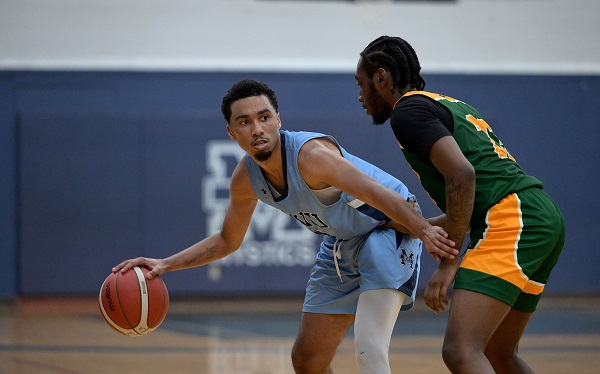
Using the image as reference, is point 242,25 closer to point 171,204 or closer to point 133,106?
point 133,106

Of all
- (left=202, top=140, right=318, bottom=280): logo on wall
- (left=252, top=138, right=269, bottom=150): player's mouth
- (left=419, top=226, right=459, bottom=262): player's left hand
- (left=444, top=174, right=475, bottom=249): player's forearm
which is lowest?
(left=202, top=140, right=318, bottom=280): logo on wall

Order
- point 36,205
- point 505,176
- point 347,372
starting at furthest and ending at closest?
point 36,205 < point 347,372 < point 505,176

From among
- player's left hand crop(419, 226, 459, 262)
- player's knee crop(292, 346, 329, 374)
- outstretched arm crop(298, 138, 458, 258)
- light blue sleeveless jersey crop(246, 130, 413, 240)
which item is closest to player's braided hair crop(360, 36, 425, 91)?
outstretched arm crop(298, 138, 458, 258)

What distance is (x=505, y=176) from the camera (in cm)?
312

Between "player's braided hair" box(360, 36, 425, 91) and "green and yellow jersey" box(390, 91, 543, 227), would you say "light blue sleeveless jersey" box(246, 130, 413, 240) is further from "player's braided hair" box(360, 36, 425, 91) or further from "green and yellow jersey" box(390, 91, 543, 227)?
"green and yellow jersey" box(390, 91, 543, 227)

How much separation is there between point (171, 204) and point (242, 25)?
266 cm

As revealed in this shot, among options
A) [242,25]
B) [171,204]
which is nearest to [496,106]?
[242,25]

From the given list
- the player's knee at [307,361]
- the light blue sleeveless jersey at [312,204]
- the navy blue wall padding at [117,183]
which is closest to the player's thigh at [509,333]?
the light blue sleeveless jersey at [312,204]

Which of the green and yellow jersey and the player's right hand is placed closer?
the green and yellow jersey

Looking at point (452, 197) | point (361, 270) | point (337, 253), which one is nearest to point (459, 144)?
point (452, 197)

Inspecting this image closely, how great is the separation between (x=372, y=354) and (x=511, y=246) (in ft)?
2.71

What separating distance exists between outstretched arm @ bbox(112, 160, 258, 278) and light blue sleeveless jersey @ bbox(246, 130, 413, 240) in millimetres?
170

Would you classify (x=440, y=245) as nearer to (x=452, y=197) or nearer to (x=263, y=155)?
(x=452, y=197)

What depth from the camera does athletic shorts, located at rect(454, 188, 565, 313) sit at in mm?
2966
